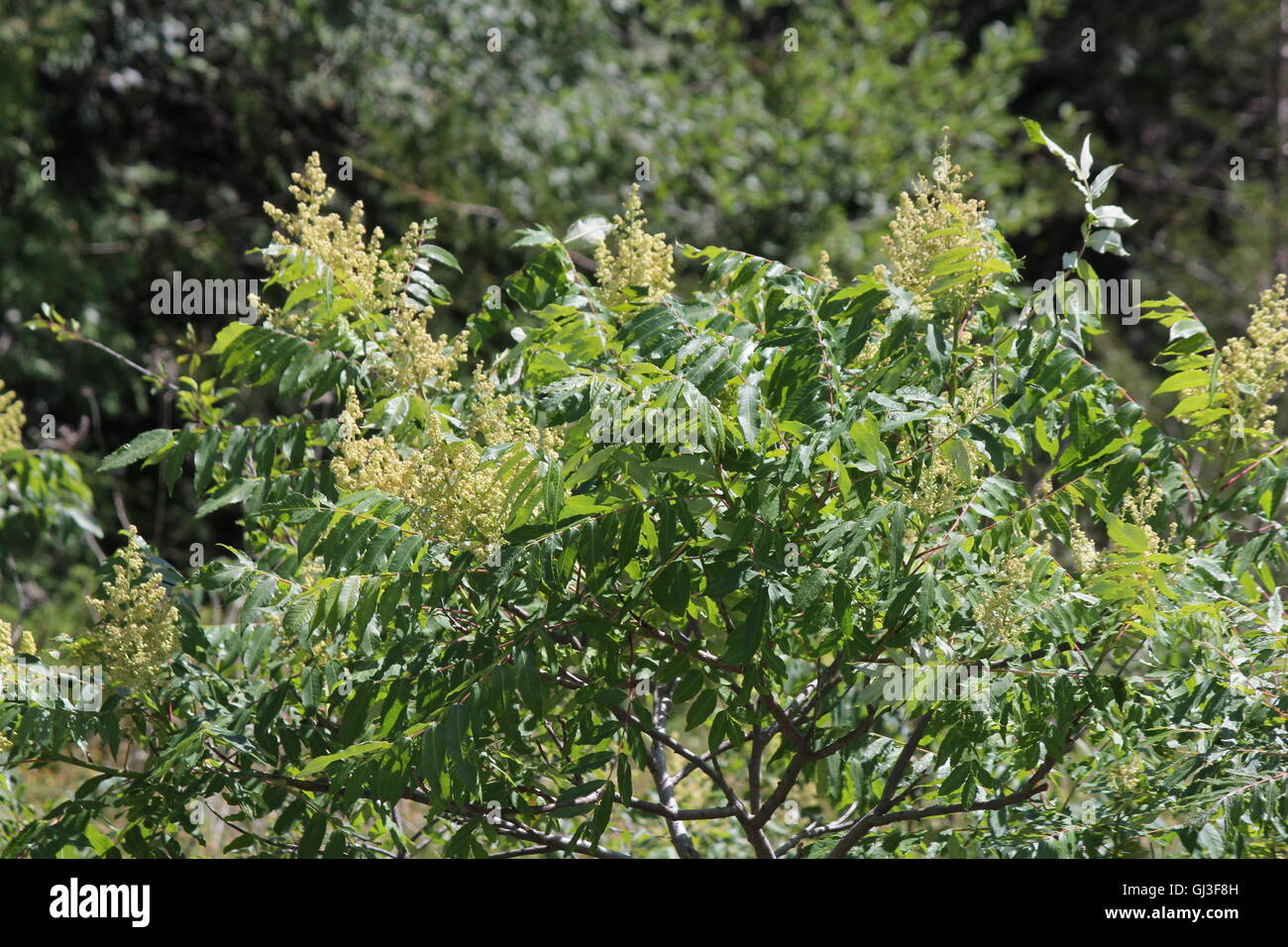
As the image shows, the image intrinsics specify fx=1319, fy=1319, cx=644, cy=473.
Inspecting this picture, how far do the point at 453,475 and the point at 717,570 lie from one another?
2.00 feet

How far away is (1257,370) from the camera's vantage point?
3293mm

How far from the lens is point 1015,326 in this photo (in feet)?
10.4

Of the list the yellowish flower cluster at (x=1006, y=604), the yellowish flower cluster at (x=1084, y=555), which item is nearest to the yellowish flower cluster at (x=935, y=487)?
the yellowish flower cluster at (x=1006, y=604)

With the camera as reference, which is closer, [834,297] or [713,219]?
[834,297]

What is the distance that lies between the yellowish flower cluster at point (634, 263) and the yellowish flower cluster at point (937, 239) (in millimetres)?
634

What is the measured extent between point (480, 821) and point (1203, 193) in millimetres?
11187

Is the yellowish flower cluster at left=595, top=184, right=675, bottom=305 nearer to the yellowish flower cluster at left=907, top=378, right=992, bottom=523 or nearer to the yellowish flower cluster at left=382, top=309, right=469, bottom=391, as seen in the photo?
the yellowish flower cluster at left=382, top=309, right=469, bottom=391

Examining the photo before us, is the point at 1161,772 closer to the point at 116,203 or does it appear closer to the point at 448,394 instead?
the point at 448,394

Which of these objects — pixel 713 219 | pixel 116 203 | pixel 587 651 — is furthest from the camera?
pixel 713 219

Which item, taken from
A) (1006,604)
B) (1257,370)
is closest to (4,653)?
(1006,604)

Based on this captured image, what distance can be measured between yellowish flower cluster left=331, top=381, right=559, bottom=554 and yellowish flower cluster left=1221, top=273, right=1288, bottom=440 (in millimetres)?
1697

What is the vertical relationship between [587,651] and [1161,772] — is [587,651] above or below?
above

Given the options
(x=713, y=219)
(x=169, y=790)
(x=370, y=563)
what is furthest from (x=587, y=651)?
(x=713, y=219)
